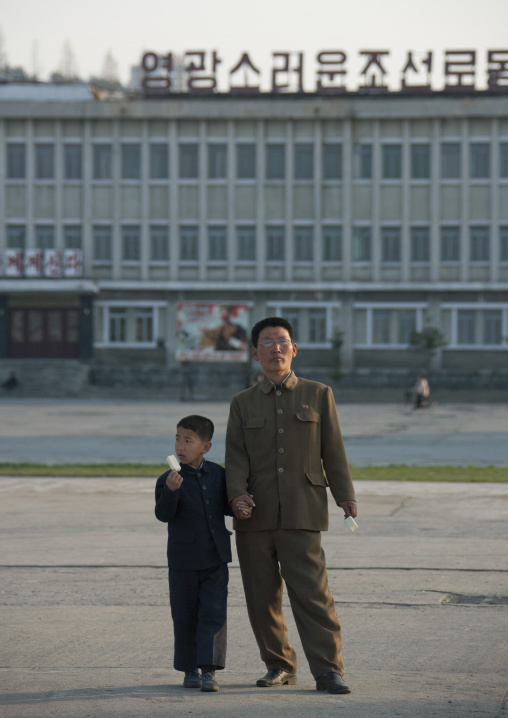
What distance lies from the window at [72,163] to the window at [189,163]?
A: 550 centimetres

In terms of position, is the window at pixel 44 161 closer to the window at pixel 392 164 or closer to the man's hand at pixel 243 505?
the window at pixel 392 164

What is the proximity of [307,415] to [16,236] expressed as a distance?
51.2 meters

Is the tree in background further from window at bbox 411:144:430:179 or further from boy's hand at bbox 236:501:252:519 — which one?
boy's hand at bbox 236:501:252:519

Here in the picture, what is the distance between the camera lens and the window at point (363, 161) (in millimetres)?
53562

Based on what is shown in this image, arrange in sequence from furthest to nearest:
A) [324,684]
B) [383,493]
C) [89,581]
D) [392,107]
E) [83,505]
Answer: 1. [392,107]
2. [383,493]
3. [83,505]
4. [89,581]
5. [324,684]

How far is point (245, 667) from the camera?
19.1 feet

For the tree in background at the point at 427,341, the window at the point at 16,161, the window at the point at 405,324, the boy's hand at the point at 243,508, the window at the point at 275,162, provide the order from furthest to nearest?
the window at the point at 16,161 < the window at the point at 275,162 < the window at the point at 405,324 < the tree in background at the point at 427,341 < the boy's hand at the point at 243,508

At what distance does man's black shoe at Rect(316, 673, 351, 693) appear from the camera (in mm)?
5078

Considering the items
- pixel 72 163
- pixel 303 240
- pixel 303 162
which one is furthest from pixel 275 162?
pixel 72 163

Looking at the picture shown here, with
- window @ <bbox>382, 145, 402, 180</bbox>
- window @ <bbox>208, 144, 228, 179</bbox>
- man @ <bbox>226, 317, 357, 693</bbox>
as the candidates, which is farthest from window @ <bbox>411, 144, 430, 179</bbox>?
man @ <bbox>226, 317, 357, 693</bbox>

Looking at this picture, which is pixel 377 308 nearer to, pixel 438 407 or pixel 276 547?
pixel 438 407

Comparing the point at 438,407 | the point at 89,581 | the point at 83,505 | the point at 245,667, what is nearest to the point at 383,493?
the point at 83,505

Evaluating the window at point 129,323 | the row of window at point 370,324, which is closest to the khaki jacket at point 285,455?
the row of window at point 370,324

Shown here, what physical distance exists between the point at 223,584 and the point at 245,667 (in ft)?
2.47
